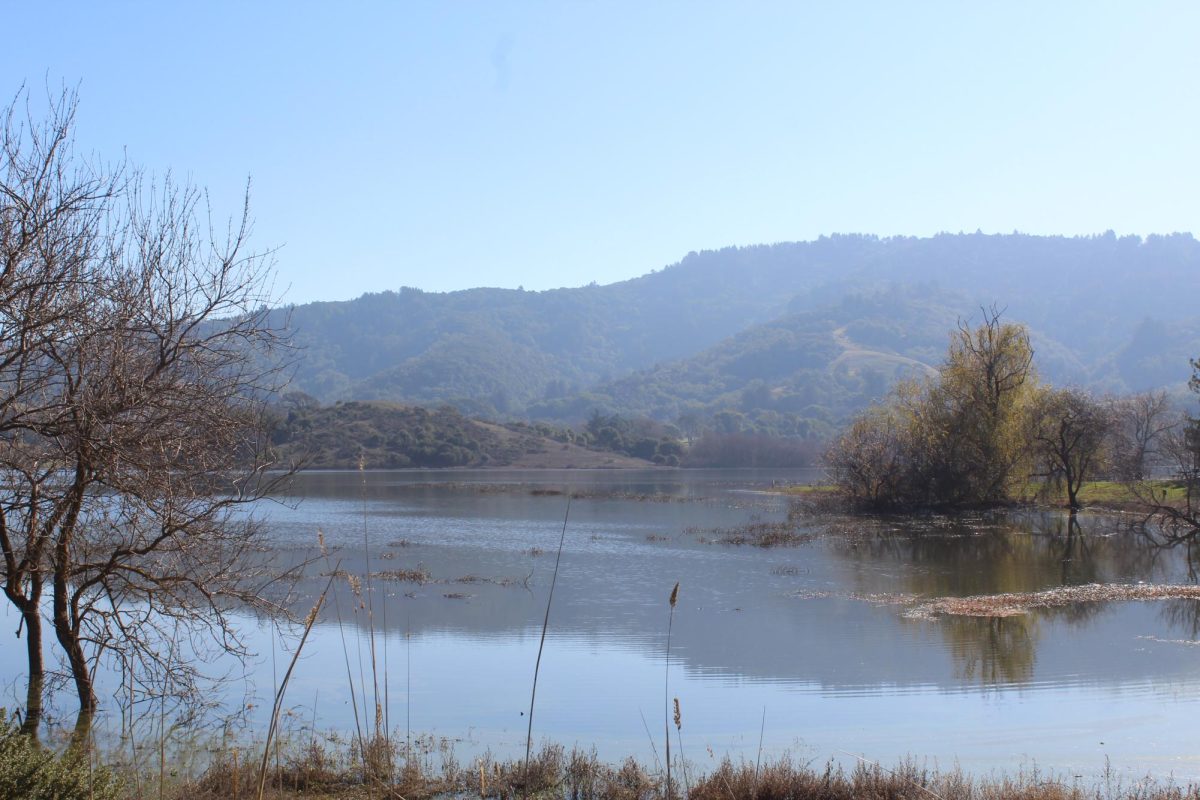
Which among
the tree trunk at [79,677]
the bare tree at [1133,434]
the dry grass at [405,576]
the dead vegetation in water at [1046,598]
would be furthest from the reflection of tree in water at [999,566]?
the bare tree at [1133,434]

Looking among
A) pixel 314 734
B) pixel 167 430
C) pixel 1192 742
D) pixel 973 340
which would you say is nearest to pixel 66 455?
pixel 167 430

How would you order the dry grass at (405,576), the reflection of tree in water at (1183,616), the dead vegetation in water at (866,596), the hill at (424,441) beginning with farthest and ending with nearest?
1. the hill at (424,441)
2. the dry grass at (405,576)
3. the dead vegetation in water at (866,596)
4. the reflection of tree in water at (1183,616)

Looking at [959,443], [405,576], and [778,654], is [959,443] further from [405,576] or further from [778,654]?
[778,654]

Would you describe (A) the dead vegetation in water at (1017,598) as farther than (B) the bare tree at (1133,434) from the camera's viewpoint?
No

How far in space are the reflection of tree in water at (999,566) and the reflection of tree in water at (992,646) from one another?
0.05ft

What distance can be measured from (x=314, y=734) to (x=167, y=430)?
4.27m

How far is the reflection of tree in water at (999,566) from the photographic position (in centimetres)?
1764

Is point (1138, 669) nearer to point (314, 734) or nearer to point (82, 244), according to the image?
point (314, 734)

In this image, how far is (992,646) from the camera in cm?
1762

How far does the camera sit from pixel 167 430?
10.3 meters

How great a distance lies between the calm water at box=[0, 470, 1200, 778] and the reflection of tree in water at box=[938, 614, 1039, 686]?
7 cm

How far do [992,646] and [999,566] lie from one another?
1241cm

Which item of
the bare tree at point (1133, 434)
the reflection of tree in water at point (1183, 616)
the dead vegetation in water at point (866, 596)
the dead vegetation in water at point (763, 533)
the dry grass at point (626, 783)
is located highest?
the bare tree at point (1133, 434)

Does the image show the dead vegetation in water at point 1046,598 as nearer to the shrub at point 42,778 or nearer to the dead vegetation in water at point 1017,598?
the dead vegetation in water at point 1017,598
